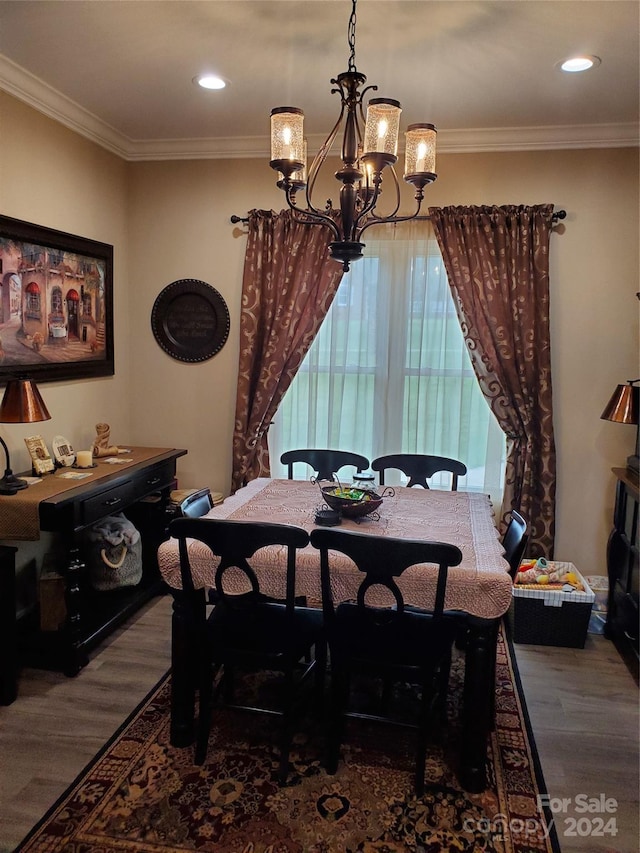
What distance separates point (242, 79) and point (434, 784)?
3.18 metres

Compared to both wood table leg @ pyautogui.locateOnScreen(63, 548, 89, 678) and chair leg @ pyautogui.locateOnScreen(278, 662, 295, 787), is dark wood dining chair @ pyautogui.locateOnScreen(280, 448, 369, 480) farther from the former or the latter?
chair leg @ pyautogui.locateOnScreen(278, 662, 295, 787)

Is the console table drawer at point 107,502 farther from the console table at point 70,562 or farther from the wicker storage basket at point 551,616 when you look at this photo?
the wicker storage basket at point 551,616

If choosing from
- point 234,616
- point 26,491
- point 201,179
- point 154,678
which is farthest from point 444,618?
point 201,179

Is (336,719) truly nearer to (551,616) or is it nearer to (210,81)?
(551,616)

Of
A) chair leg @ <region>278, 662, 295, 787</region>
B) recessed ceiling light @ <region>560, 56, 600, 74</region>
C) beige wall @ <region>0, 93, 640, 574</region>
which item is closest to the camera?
chair leg @ <region>278, 662, 295, 787</region>

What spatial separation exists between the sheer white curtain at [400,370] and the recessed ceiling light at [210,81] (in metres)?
1.25

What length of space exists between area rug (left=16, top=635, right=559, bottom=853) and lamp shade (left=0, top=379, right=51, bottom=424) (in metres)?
1.38

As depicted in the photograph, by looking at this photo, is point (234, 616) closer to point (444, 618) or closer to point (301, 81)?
point (444, 618)

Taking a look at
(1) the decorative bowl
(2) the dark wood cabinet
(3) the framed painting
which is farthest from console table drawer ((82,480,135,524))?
(2) the dark wood cabinet

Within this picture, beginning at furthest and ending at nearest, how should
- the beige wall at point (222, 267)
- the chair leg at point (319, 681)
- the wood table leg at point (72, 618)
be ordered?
the beige wall at point (222, 267)
the wood table leg at point (72, 618)
the chair leg at point (319, 681)

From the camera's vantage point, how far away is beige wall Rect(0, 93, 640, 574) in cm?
346

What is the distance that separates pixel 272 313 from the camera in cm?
386

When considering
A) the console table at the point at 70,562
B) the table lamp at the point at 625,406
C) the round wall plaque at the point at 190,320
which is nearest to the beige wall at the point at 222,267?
the round wall plaque at the point at 190,320

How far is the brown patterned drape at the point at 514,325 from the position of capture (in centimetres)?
354
